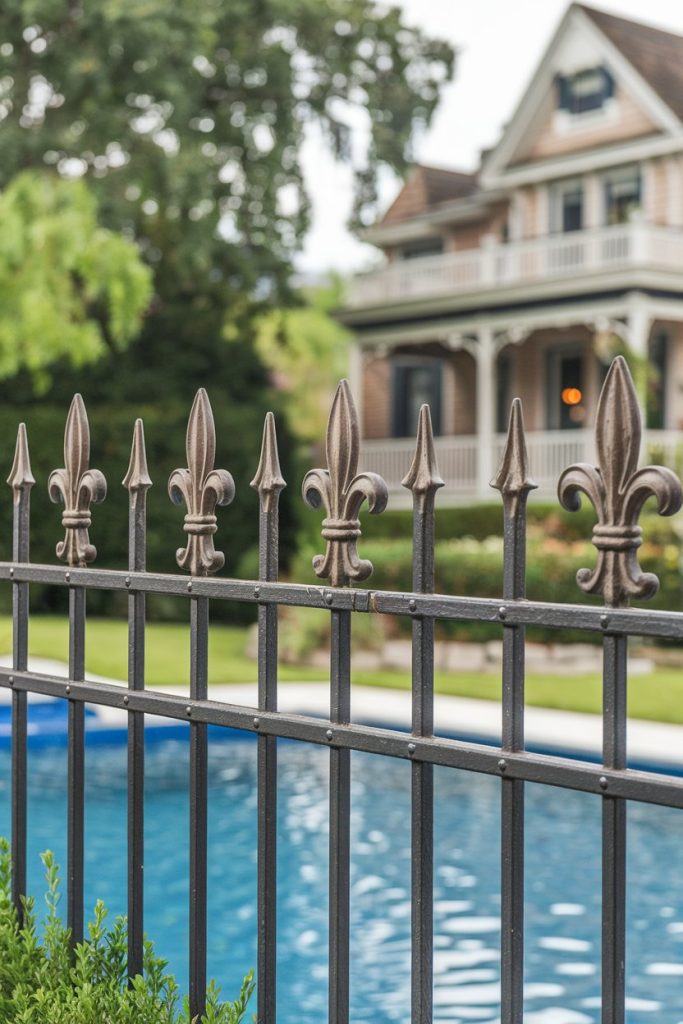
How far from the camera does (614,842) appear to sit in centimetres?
195

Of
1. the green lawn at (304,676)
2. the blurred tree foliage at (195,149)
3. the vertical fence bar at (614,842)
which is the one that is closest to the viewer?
the vertical fence bar at (614,842)

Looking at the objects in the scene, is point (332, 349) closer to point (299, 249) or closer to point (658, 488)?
point (299, 249)

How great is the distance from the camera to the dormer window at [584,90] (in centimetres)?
2391

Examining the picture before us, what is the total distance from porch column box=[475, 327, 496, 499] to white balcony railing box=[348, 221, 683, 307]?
0.95 m

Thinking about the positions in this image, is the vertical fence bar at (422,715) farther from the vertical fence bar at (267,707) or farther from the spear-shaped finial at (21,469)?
the spear-shaped finial at (21,469)

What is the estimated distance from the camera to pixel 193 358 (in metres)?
23.0

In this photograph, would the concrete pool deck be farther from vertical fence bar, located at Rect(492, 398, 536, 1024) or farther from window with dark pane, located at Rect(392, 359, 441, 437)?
window with dark pane, located at Rect(392, 359, 441, 437)

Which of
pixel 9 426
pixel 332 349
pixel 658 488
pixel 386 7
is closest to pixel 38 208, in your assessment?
pixel 9 426

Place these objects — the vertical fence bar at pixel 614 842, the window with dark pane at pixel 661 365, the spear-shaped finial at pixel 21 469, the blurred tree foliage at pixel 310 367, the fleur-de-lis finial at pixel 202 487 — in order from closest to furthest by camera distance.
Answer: the vertical fence bar at pixel 614 842
the fleur-de-lis finial at pixel 202 487
the spear-shaped finial at pixel 21 469
the window with dark pane at pixel 661 365
the blurred tree foliage at pixel 310 367

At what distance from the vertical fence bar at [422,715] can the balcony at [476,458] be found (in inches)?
660

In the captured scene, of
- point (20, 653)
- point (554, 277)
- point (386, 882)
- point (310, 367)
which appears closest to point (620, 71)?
point (554, 277)

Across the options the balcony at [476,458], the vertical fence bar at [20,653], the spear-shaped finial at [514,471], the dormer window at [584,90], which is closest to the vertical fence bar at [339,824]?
the spear-shaped finial at [514,471]

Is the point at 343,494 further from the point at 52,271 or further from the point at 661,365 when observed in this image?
the point at 661,365

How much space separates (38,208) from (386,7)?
8844 mm
